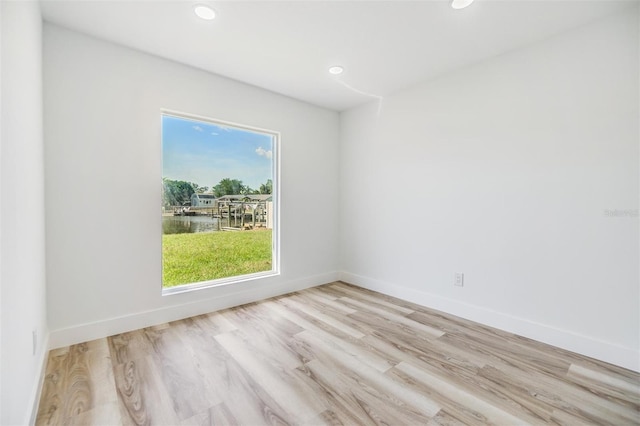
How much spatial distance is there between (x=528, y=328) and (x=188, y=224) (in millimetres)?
3342

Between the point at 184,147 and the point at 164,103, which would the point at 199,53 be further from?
the point at 184,147

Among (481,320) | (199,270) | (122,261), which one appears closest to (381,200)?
A: (481,320)

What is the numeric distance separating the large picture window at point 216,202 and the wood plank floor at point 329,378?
2.32ft

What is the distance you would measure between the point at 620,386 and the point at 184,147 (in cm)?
393

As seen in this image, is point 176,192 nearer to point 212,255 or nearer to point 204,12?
point 212,255

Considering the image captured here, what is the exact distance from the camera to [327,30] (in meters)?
2.23

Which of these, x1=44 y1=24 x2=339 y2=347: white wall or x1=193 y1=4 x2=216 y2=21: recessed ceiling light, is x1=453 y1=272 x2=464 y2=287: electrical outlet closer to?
x1=44 y1=24 x2=339 y2=347: white wall

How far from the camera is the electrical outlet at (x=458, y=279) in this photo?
286 centimetres

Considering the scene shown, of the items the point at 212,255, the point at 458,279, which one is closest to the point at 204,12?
the point at 212,255

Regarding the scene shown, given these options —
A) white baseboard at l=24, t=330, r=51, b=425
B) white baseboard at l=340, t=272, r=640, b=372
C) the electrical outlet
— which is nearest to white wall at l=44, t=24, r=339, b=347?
white baseboard at l=24, t=330, r=51, b=425

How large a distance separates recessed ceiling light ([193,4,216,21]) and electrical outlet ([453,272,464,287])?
10.2 feet

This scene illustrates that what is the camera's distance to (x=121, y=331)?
2434 mm

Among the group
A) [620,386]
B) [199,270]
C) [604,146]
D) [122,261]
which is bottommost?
[620,386]

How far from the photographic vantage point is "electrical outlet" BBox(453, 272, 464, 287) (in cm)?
286
